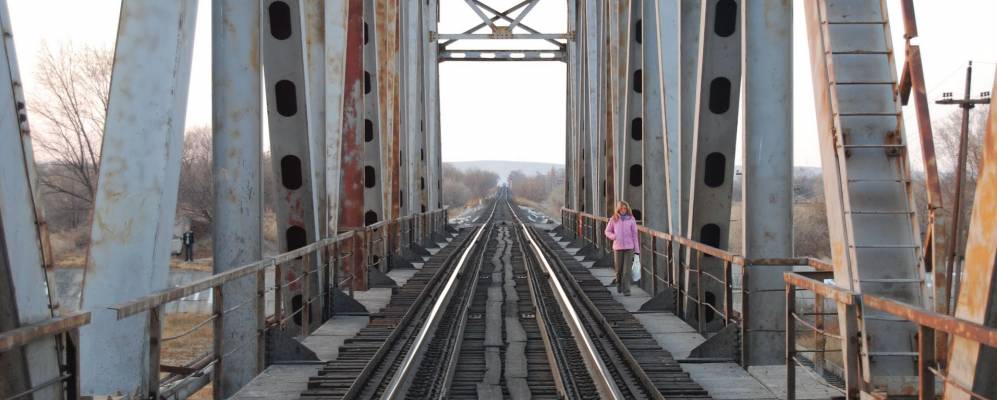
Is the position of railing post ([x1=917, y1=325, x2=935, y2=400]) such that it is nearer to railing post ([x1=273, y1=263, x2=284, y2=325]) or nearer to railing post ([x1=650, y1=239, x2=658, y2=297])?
railing post ([x1=273, y1=263, x2=284, y2=325])

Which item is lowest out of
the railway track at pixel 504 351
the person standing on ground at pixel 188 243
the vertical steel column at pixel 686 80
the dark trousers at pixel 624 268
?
the person standing on ground at pixel 188 243

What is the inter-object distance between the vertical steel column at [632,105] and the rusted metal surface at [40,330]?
458 inches

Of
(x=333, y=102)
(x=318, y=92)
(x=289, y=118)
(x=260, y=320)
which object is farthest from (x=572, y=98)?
(x=260, y=320)

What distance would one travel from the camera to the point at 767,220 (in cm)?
→ 769

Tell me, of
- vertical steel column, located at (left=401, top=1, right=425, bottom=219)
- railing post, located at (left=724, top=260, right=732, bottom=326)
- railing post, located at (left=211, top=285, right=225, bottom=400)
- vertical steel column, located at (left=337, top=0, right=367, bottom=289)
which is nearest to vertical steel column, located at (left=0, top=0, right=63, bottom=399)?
railing post, located at (left=211, top=285, right=225, bottom=400)

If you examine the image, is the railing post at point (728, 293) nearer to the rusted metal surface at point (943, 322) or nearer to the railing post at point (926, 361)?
the rusted metal surface at point (943, 322)

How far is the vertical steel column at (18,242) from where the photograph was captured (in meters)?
3.56

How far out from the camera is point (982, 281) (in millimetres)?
3451

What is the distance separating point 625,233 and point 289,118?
5415 millimetres

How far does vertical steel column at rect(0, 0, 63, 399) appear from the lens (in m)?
3.56

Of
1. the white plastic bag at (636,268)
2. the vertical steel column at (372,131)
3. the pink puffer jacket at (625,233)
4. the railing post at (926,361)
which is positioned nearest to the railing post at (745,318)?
the railing post at (926,361)

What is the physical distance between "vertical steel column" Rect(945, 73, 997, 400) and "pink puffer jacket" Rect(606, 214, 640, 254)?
9.31m

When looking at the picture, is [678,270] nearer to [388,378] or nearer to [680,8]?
[680,8]

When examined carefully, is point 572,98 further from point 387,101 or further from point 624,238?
point 624,238
